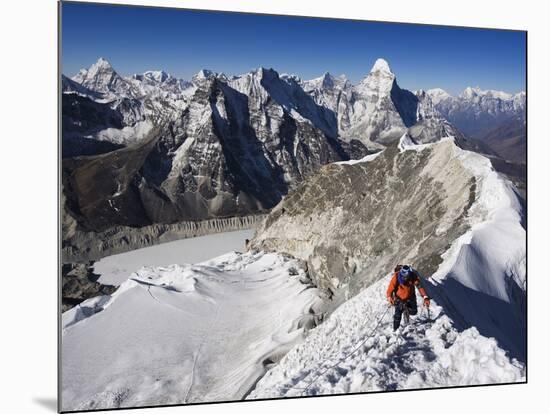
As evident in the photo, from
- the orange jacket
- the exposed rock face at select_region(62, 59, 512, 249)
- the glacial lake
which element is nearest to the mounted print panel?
the orange jacket

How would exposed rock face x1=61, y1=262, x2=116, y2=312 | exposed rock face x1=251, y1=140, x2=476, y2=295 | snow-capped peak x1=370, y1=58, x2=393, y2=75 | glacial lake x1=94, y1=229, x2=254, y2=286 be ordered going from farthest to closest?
glacial lake x1=94, y1=229, x2=254, y2=286 < exposed rock face x1=251, y1=140, x2=476, y2=295 < exposed rock face x1=61, y1=262, x2=116, y2=312 < snow-capped peak x1=370, y1=58, x2=393, y2=75

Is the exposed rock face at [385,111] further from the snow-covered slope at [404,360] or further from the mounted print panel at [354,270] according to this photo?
the snow-covered slope at [404,360]

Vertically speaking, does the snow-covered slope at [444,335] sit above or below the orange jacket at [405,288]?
below

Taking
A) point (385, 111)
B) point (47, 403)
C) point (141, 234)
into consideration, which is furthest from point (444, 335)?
point (141, 234)

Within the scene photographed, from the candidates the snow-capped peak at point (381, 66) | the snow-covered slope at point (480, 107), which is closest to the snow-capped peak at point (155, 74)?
the snow-capped peak at point (381, 66)

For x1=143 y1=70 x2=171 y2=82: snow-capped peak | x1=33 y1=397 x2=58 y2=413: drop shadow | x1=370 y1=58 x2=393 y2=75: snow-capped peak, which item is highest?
x1=143 y1=70 x2=171 y2=82: snow-capped peak

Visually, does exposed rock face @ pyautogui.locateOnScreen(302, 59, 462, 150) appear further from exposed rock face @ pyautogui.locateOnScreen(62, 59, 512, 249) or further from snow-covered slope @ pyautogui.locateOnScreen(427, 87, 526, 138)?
snow-covered slope @ pyautogui.locateOnScreen(427, 87, 526, 138)

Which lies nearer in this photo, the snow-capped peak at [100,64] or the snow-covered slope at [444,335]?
the snow-covered slope at [444,335]

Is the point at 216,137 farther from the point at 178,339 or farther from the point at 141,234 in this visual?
the point at 178,339
